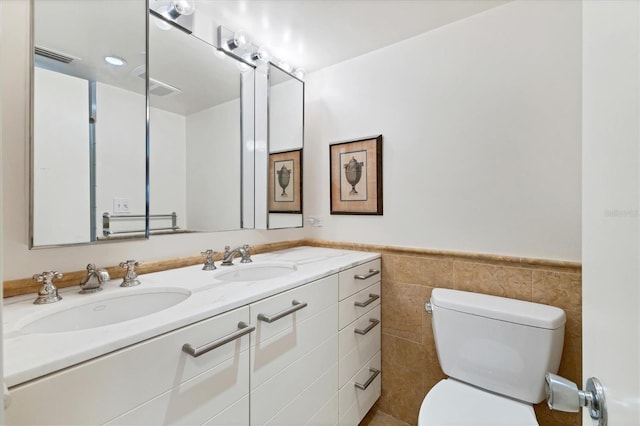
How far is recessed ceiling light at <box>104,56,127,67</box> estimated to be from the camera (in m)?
1.19

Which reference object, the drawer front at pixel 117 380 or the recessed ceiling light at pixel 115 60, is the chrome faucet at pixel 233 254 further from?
the recessed ceiling light at pixel 115 60


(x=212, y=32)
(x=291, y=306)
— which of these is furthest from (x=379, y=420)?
(x=212, y=32)

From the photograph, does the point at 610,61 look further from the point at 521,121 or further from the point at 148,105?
the point at 148,105

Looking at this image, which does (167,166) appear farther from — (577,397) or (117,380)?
(577,397)

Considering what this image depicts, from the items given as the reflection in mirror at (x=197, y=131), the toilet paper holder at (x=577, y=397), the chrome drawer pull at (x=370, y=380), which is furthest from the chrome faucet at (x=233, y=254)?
the toilet paper holder at (x=577, y=397)

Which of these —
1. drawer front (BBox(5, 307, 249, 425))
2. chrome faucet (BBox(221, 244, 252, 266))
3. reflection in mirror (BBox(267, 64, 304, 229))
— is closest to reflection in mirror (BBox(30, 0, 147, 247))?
chrome faucet (BBox(221, 244, 252, 266))

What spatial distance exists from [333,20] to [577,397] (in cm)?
176

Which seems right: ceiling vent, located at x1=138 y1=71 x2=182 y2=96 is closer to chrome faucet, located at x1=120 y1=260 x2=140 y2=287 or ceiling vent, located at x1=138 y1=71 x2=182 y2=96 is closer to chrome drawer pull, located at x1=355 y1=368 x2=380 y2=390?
chrome faucet, located at x1=120 y1=260 x2=140 y2=287

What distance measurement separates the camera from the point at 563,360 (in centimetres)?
132

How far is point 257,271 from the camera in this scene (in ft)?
5.24

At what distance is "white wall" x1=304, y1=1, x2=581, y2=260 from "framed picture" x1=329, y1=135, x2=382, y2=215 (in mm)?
50

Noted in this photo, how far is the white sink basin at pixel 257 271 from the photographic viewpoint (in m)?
1.48

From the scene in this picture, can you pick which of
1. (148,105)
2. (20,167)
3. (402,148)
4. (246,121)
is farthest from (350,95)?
(20,167)

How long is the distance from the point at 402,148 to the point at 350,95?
1.74ft
